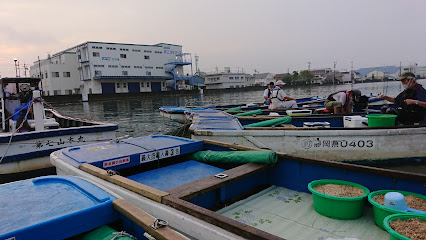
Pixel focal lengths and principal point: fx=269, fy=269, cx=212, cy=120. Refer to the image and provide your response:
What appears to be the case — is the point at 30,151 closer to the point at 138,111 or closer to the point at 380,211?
the point at 380,211

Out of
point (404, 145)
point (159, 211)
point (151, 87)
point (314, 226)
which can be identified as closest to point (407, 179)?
point (314, 226)

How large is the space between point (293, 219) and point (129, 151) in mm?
2747

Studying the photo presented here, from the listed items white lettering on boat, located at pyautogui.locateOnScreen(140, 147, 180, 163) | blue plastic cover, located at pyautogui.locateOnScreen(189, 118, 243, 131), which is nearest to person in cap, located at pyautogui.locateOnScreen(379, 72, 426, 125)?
blue plastic cover, located at pyautogui.locateOnScreen(189, 118, 243, 131)

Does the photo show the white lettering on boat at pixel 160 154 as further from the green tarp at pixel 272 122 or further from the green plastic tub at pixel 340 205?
the green tarp at pixel 272 122

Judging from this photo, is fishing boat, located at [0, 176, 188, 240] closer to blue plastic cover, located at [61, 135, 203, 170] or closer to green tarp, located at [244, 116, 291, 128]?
blue plastic cover, located at [61, 135, 203, 170]

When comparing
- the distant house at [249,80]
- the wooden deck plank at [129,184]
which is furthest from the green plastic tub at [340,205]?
the distant house at [249,80]

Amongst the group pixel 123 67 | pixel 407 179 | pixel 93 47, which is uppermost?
pixel 93 47

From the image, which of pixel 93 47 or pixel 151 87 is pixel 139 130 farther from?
pixel 151 87

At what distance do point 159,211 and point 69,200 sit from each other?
87 centimetres

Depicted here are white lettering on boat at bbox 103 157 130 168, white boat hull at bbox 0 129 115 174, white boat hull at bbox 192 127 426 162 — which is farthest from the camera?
white boat hull at bbox 0 129 115 174

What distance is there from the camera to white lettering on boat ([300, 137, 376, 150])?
708 cm

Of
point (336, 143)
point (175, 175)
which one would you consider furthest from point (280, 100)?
point (175, 175)

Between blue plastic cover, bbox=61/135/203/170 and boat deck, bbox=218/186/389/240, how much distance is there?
5.27 ft

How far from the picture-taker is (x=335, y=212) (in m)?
3.13
